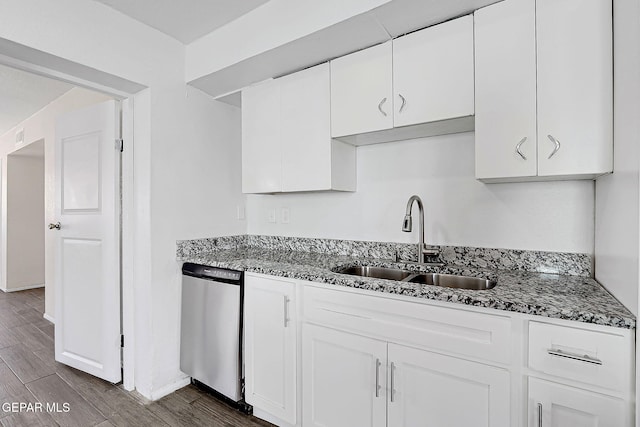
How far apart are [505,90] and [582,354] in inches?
41.3

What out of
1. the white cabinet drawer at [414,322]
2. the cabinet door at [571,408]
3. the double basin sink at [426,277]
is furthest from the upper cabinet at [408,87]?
the cabinet door at [571,408]

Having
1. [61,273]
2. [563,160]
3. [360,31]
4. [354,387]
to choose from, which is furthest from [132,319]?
[563,160]

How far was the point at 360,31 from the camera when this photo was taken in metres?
1.66

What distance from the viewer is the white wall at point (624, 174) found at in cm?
98

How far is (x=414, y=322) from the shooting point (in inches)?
52.8

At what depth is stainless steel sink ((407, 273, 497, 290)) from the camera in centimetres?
165

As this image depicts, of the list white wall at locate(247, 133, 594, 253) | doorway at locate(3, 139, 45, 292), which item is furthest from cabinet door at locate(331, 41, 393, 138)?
doorway at locate(3, 139, 45, 292)

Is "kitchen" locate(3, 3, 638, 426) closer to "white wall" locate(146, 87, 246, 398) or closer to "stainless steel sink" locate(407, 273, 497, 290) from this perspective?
"white wall" locate(146, 87, 246, 398)

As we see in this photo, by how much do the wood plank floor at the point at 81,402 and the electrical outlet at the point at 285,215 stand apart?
4.36 ft

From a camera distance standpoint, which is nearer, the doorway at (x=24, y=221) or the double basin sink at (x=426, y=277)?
the double basin sink at (x=426, y=277)

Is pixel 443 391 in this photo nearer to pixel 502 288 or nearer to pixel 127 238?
pixel 502 288

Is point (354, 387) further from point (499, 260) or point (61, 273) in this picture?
point (61, 273)

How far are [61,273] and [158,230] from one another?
109cm

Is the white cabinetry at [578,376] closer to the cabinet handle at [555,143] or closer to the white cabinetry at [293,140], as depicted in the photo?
the cabinet handle at [555,143]
